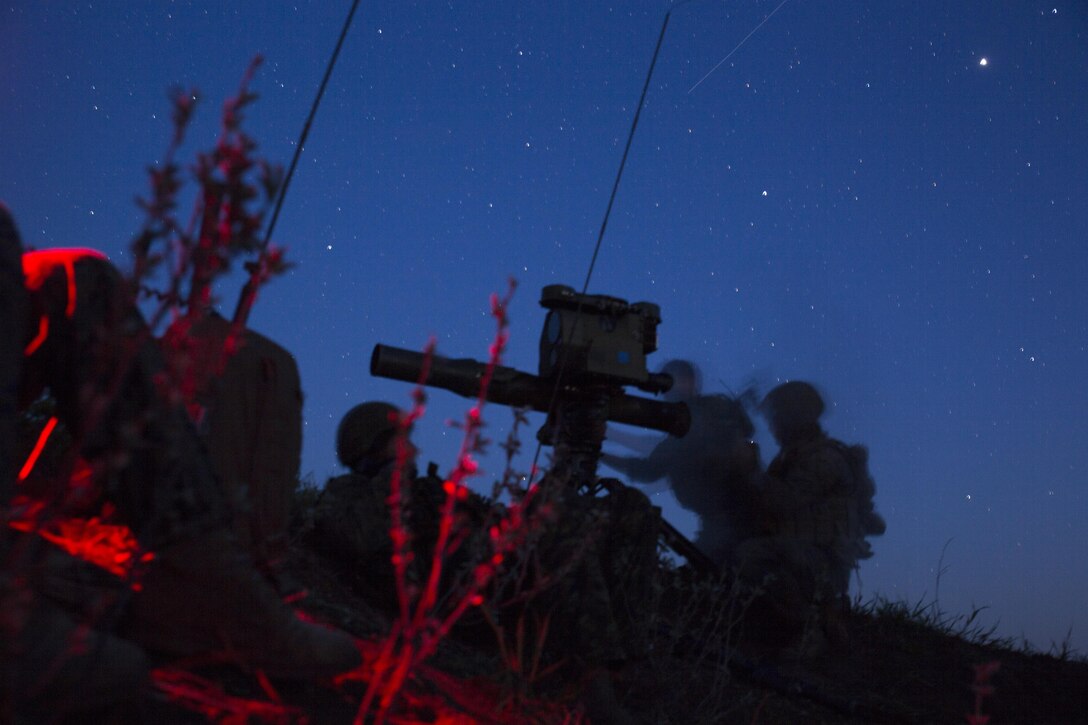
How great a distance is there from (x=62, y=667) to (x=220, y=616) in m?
0.37

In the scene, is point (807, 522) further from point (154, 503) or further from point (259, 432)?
point (154, 503)

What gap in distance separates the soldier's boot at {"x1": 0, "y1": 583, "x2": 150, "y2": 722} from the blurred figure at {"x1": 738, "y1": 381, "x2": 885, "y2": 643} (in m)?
4.11

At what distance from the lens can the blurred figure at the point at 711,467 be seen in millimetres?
6285

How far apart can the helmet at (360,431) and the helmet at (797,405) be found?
3.31 metres

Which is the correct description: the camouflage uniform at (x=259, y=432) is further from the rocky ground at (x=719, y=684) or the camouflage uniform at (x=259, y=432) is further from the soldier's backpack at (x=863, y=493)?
the soldier's backpack at (x=863, y=493)

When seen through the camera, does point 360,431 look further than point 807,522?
No

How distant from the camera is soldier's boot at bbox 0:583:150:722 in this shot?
117 centimetres

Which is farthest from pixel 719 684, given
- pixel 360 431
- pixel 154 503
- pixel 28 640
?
pixel 28 640

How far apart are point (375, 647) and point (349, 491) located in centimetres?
140

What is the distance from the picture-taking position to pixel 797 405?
646cm

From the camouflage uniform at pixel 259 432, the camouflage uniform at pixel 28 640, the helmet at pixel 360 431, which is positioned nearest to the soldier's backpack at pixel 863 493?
the helmet at pixel 360 431

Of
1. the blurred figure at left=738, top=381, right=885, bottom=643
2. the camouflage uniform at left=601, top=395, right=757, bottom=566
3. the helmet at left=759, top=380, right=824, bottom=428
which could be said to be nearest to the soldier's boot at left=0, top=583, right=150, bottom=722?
the blurred figure at left=738, top=381, right=885, bottom=643

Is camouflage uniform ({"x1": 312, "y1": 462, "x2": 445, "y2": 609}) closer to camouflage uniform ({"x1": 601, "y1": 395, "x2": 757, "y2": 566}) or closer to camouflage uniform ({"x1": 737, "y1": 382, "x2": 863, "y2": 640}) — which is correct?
camouflage uniform ({"x1": 737, "y1": 382, "x2": 863, "y2": 640})

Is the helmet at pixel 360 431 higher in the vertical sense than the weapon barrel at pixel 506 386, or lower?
lower
